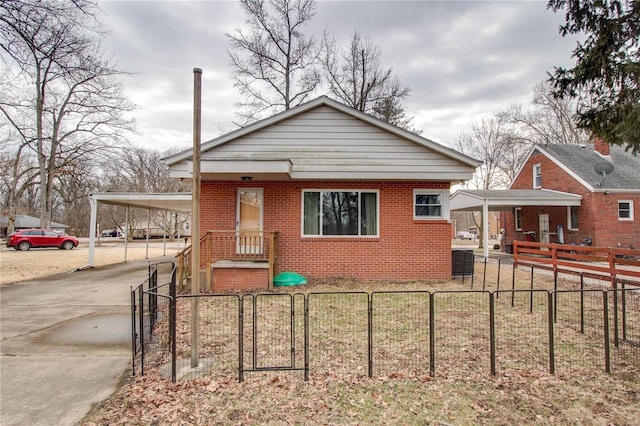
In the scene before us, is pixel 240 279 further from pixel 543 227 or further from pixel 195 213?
pixel 543 227

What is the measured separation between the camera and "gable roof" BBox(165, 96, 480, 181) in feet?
32.7

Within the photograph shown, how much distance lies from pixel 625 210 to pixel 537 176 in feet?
16.1

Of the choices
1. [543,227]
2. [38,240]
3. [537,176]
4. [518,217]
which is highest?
[537,176]

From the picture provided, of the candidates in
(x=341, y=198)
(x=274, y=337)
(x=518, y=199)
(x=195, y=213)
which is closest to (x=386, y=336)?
(x=274, y=337)

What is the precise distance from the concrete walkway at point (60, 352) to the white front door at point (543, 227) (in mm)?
21005

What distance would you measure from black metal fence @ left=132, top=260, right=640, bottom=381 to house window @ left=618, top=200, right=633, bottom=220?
12825 mm

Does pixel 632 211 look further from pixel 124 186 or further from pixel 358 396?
pixel 124 186

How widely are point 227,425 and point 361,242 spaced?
24.6 ft

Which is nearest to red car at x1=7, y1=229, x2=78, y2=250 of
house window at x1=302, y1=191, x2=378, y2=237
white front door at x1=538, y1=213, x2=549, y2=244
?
house window at x1=302, y1=191, x2=378, y2=237

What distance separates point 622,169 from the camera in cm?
1920

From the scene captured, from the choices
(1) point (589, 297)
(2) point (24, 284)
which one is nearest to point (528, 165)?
(1) point (589, 297)

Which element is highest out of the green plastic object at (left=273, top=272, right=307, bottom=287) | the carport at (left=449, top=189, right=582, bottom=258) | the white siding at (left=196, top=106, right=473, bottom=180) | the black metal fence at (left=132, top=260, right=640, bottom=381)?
the white siding at (left=196, top=106, right=473, bottom=180)

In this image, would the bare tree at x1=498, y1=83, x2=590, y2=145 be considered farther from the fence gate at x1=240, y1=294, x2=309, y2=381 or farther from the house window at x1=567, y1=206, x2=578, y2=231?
the fence gate at x1=240, y1=294, x2=309, y2=381

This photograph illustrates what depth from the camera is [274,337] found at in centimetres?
543
